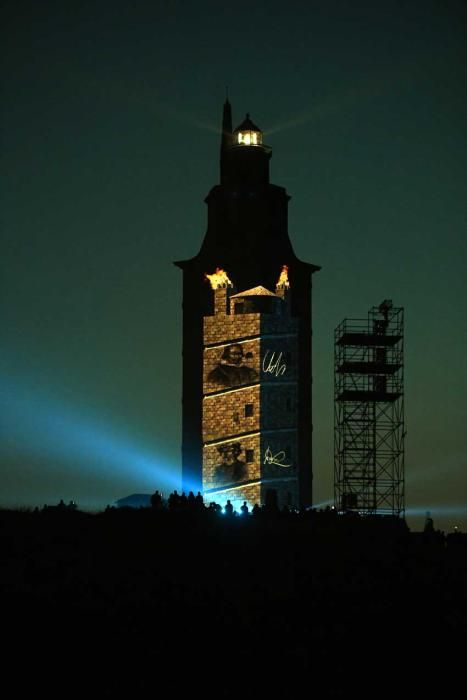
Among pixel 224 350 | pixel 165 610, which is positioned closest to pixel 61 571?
pixel 165 610

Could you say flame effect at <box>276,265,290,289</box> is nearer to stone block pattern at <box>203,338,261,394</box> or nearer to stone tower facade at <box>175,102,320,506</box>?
stone tower facade at <box>175,102,320,506</box>

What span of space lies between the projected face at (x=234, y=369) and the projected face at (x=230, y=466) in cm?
229

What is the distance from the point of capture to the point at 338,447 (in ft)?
230

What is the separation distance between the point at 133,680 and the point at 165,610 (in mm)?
3466

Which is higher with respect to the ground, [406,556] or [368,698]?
[406,556]

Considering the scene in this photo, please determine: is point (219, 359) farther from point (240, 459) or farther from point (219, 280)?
point (240, 459)

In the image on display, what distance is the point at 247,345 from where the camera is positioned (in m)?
69.8

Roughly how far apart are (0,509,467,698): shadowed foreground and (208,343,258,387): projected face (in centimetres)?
1670

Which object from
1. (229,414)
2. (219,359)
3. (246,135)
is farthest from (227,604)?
(246,135)

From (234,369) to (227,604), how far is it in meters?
23.4

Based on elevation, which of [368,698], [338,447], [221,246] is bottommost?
[368,698]

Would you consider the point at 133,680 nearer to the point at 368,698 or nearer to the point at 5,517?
the point at 368,698
